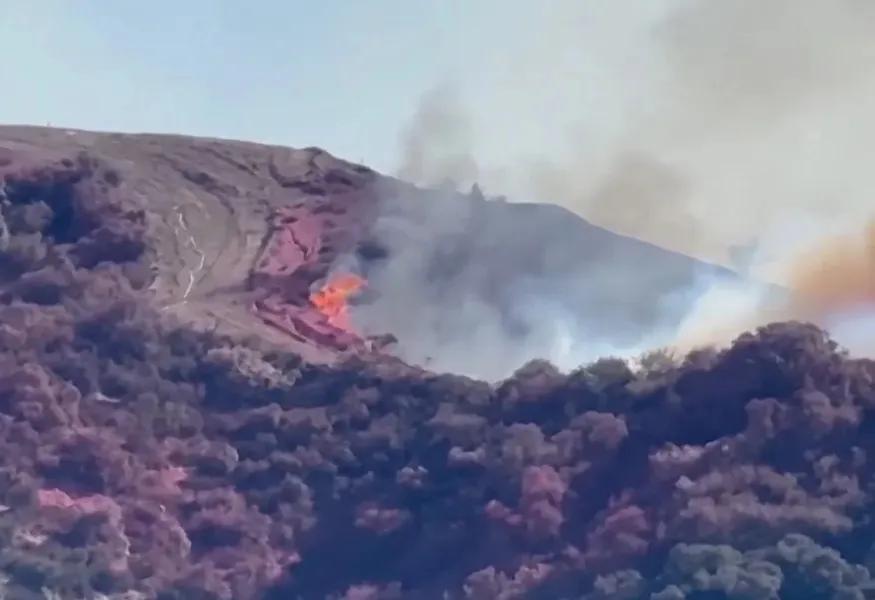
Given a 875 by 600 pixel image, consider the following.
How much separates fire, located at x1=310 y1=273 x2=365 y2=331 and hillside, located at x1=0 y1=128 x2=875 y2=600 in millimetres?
119

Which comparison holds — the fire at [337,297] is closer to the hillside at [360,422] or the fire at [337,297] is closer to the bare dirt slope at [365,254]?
the hillside at [360,422]

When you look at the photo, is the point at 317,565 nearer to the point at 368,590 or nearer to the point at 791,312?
the point at 368,590

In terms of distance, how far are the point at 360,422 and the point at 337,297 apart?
35.7ft

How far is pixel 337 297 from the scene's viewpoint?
77.6 m

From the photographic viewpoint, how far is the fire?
76.8 m

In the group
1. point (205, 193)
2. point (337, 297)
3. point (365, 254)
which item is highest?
point (205, 193)

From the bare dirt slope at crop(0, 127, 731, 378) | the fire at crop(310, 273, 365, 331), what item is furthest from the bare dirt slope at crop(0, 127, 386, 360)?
the fire at crop(310, 273, 365, 331)

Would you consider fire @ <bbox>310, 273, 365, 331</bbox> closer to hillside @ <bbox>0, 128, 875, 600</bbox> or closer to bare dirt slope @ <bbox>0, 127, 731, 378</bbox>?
hillside @ <bbox>0, 128, 875, 600</bbox>

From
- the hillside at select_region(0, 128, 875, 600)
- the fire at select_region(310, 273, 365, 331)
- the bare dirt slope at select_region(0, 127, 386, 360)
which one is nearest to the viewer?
the hillside at select_region(0, 128, 875, 600)

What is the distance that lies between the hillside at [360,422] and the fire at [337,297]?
12cm

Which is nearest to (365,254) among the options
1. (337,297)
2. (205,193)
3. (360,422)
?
(337,297)

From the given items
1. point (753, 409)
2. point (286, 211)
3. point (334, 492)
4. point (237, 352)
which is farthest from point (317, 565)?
point (286, 211)

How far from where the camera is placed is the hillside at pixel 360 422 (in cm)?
5844

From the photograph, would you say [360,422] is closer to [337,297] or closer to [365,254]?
[337,297]
